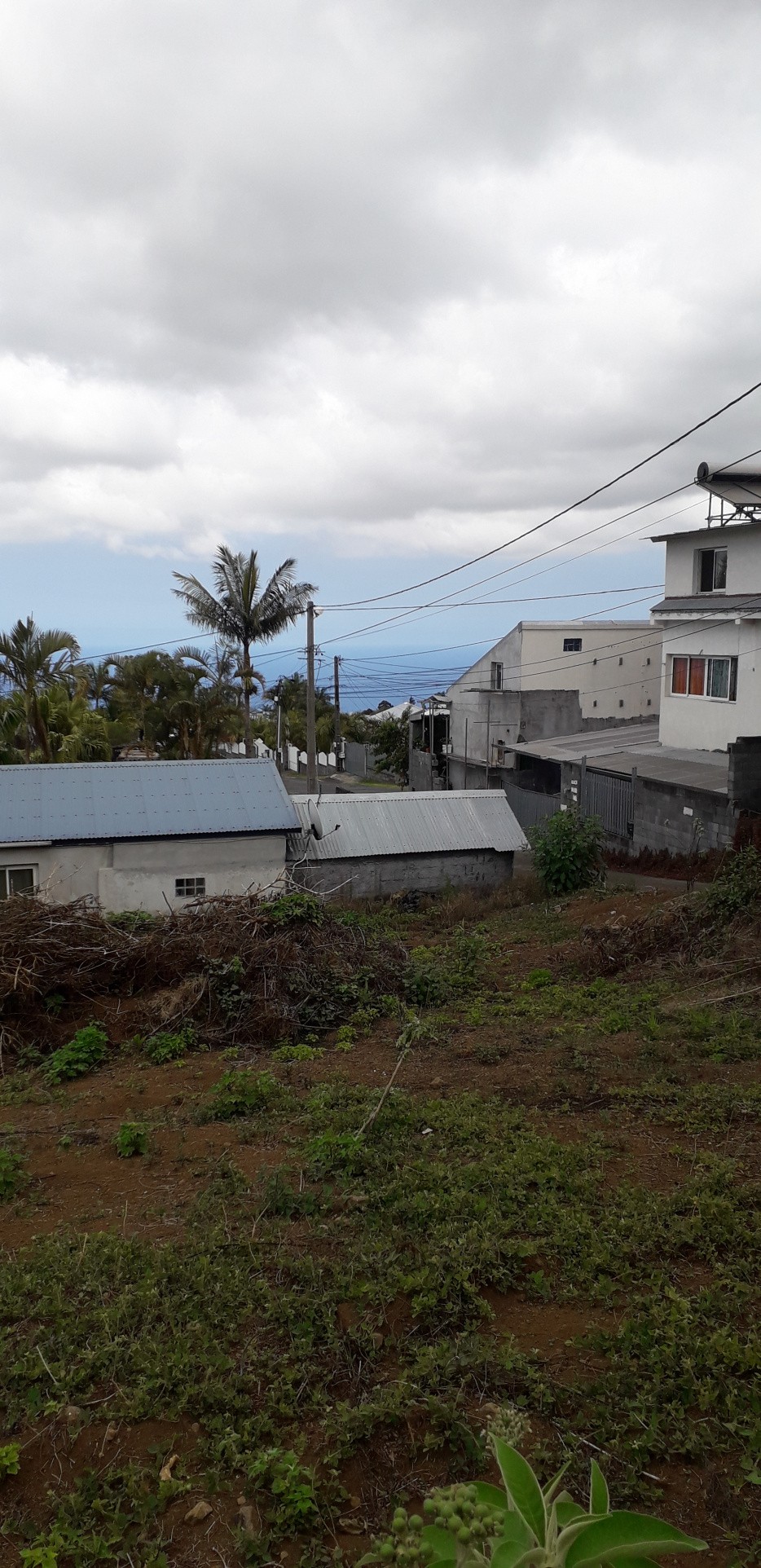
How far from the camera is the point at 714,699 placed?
23.6 meters

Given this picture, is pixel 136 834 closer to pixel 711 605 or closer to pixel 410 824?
pixel 410 824

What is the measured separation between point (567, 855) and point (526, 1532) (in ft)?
51.7

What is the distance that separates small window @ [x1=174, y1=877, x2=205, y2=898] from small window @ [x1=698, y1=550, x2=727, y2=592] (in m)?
15.4

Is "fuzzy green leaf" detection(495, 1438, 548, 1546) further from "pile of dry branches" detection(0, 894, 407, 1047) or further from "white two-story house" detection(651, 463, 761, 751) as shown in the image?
"white two-story house" detection(651, 463, 761, 751)

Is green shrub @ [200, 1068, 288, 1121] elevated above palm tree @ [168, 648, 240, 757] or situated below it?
below

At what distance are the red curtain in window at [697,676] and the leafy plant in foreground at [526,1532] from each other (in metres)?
23.8

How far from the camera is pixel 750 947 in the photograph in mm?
11047

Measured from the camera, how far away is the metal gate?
68.0 feet

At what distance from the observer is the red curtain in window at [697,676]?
78.4 feet

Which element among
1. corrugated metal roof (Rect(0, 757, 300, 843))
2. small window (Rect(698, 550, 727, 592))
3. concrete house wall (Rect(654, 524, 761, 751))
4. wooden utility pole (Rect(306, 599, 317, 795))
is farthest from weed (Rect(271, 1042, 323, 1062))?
small window (Rect(698, 550, 727, 592))

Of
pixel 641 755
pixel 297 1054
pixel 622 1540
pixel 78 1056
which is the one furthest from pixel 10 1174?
pixel 641 755

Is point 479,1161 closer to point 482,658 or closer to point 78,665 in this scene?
point 78,665

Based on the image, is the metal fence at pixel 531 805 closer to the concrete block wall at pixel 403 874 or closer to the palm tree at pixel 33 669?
the concrete block wall at pixel 403 874

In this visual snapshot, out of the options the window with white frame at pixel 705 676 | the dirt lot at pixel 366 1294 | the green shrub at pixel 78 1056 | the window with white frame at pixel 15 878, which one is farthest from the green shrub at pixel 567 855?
the green shrub at pixel 78 1056
